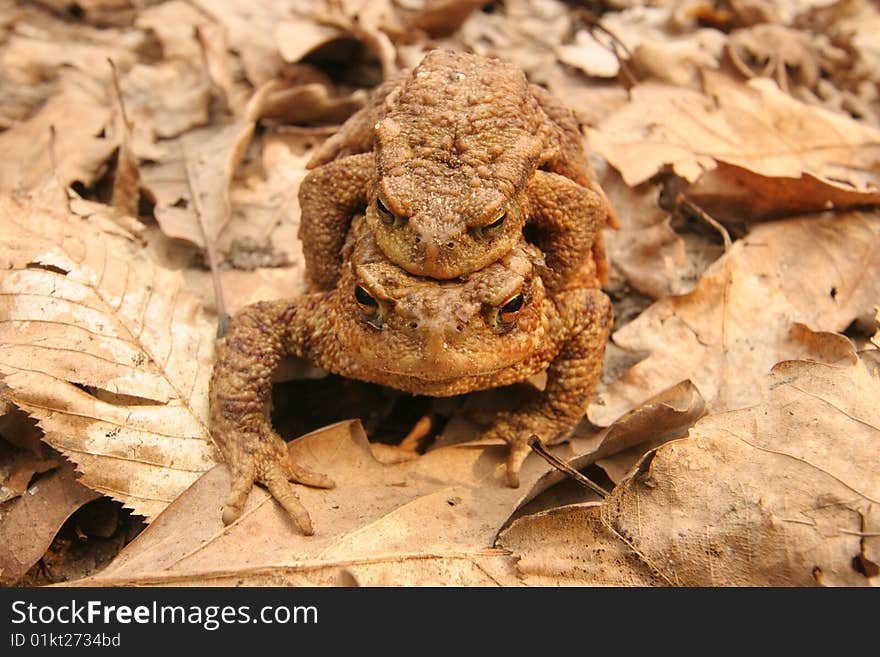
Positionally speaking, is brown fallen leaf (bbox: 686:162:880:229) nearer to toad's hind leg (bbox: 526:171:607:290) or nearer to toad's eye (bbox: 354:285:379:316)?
toad's hind leg (bbox: 526:171:607:290)

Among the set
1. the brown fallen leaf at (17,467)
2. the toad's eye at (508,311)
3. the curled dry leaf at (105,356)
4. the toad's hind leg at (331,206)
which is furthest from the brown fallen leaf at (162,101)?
the toad's eye at (508,311)

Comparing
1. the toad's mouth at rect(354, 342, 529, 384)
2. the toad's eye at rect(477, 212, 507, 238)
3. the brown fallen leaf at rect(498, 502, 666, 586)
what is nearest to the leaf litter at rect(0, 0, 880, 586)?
the brown fallen leaf at rect(498, 502, 666, 586)

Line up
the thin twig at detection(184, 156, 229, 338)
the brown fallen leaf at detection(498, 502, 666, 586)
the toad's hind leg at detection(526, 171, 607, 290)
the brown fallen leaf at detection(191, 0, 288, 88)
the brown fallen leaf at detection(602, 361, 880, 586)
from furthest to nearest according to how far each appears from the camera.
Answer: the brown fallen leaf at detection(191, 0, 288, 88), the thin twig at detection(184, 156, 229, 338), the toad's hind leg at detection(526, 171, 607, 290), the brown fallen leaf at detection(498, 502, 666, 586), the brown fallen leaf at detection(602, 361, 880, 586)

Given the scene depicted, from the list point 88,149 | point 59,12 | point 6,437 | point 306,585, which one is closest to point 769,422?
point 306,585

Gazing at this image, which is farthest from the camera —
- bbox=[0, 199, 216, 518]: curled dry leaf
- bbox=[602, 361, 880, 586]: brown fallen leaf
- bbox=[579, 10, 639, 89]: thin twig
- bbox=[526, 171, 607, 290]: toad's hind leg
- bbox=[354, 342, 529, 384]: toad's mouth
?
bbox=[579, 10, 639, 89]: thin twig

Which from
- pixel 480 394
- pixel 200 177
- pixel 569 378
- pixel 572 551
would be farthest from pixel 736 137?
pixel 200 177

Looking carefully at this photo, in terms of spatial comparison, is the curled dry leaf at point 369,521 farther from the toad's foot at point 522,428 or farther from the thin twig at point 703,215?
the thin twig at point 703,215
